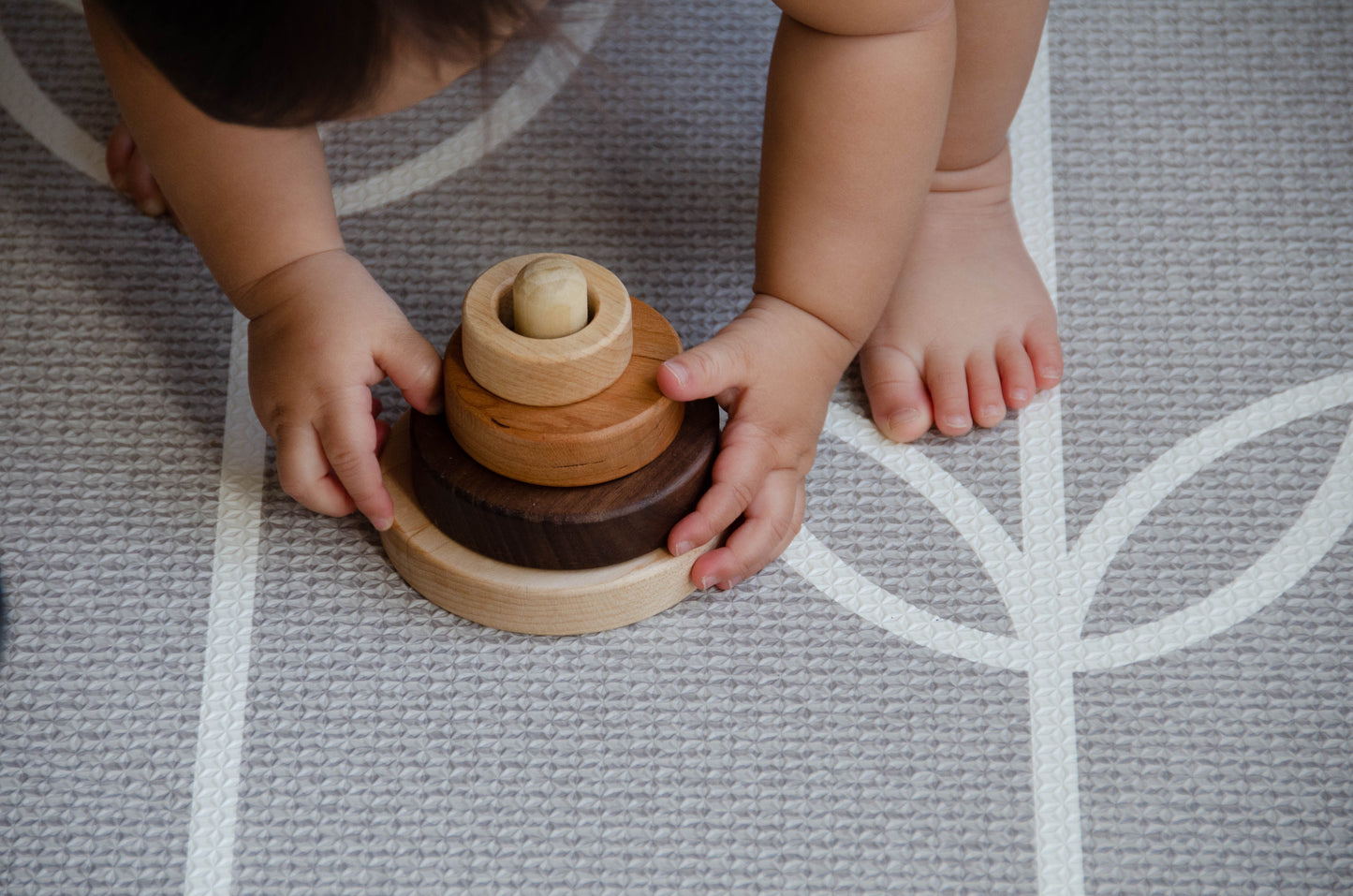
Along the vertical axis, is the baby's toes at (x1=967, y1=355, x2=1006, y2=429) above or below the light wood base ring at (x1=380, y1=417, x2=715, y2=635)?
above

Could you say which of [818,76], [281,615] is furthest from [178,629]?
[818,76]

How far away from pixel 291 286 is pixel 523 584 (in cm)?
14

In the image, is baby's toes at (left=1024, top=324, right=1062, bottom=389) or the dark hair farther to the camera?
baby's toes at (left=1024, top=324, right=1062, bottom=389)

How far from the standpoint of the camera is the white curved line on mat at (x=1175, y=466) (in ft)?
1.44

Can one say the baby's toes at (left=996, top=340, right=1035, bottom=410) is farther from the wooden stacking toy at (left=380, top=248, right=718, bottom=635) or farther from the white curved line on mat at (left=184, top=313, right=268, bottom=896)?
the white curved line on mat at (left=184, top=313, right=268, bottom=896)

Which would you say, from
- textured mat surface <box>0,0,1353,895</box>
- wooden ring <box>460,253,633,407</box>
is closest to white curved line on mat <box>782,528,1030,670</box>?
textured mat surface <box>0,0,1353,895</box>

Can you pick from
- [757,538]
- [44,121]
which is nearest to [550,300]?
[757,538]

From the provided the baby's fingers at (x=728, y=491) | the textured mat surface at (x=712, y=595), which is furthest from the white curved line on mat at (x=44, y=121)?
the baby's fingers at (x=728, y=491)

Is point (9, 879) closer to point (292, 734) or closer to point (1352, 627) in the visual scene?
point (292, 734)

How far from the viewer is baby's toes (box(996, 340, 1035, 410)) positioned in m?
0.47

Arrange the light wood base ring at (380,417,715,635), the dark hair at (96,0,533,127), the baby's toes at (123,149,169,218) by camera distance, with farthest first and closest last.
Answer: the baby's toes at (123,149,169,218)
the light wood base ring at (380,417,715,635)
the dark hair at (96,0,533,127)

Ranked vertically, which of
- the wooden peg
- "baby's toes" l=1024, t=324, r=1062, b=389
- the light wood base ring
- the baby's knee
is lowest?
the light wood base ring

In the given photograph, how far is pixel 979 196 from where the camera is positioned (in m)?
0.52

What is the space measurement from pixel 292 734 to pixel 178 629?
6cm
